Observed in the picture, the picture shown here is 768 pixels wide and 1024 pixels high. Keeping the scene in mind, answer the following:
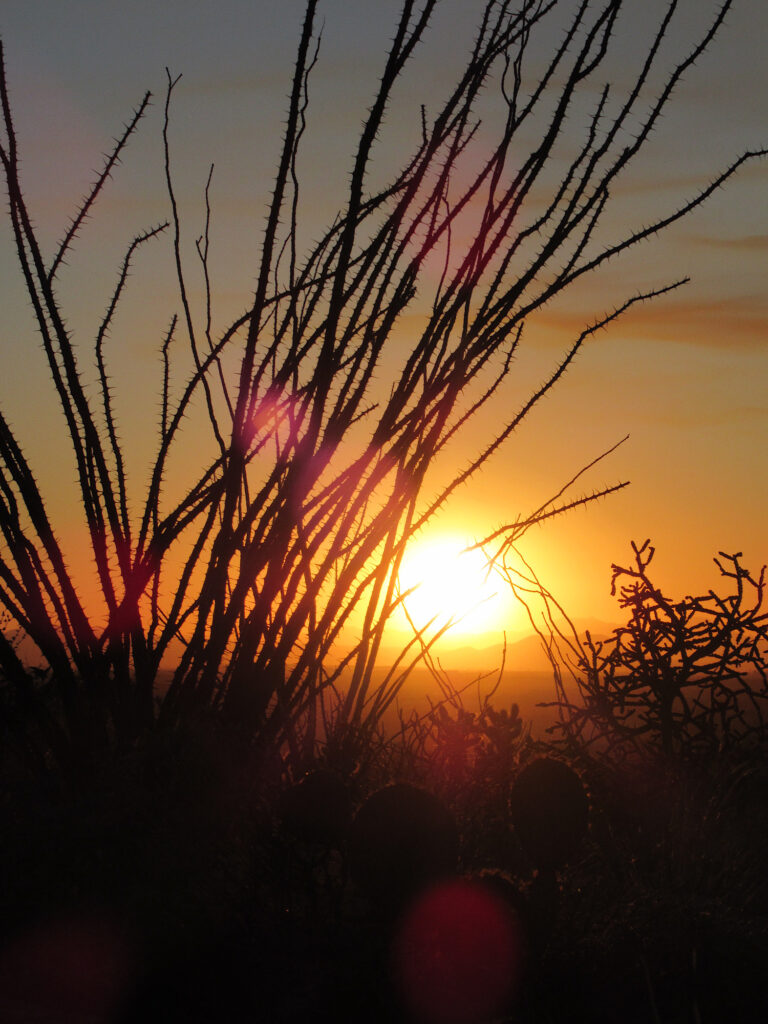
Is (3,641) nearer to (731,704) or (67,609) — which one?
(67,609)

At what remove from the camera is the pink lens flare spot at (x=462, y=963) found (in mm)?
1232

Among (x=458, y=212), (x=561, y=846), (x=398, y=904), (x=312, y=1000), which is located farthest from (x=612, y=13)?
(x=312, y=1000)

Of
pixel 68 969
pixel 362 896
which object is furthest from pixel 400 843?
pixel 68 969

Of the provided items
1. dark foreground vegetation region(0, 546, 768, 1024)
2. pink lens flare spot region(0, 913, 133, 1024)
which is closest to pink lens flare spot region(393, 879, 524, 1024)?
dark foreground vegetation region(0, 546, 768, 1024)


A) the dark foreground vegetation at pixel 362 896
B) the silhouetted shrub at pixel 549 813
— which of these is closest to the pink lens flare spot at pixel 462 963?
the dark foreground vegetation at pixel 362 896

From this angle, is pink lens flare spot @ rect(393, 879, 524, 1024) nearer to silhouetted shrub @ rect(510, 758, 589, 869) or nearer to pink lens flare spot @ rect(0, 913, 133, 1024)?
silhouetted shrub @ rect(510, 758, 589, 869)

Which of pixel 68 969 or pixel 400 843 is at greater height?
pixel 400 843

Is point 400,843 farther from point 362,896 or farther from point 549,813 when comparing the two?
point 549,813

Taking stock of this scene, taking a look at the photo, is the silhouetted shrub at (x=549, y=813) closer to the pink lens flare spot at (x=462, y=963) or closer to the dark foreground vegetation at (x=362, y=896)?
the dark foreground vegetation at (x=362, y=896)

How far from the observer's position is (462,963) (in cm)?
125

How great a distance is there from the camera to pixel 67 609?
183 cm

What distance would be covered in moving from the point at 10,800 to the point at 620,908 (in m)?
0.97

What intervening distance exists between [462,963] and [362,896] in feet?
0.81

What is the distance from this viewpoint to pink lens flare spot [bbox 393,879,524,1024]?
1232mm
